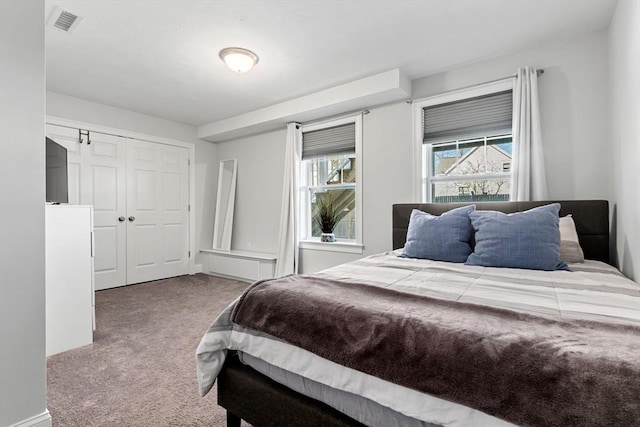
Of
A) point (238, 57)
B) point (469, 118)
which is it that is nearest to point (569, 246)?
point (469, 118)

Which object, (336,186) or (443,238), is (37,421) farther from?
(336,186)

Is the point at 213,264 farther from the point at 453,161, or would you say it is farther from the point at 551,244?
the point at 551,244

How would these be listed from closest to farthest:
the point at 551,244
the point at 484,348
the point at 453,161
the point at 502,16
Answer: the point at 484,348, the point at 551,244, the point at 502,16, the point at 453,161

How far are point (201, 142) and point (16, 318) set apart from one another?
14.2 ft

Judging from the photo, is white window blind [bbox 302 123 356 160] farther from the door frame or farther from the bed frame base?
the bed frame base

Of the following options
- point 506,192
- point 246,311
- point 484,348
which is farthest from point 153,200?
point 484,348

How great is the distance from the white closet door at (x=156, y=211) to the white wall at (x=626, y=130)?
17.0ft

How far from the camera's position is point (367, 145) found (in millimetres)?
3664

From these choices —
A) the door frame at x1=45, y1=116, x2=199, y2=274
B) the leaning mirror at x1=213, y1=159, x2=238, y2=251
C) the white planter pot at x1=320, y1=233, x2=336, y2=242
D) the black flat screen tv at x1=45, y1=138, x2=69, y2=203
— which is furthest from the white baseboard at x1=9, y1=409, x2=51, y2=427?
the leaning mirror at x1=213, y1=159, x2=238, y2=251

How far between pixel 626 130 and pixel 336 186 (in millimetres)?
2774

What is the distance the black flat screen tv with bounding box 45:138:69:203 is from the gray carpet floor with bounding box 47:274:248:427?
1.21 m

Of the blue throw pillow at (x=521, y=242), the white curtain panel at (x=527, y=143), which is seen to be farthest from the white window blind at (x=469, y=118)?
the blue throw pillow at (x=521, y=242)

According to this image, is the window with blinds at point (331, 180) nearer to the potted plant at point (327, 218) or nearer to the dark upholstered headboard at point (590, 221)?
the potted plant at point (327, 218)

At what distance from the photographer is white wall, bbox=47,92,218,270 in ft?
12.9
